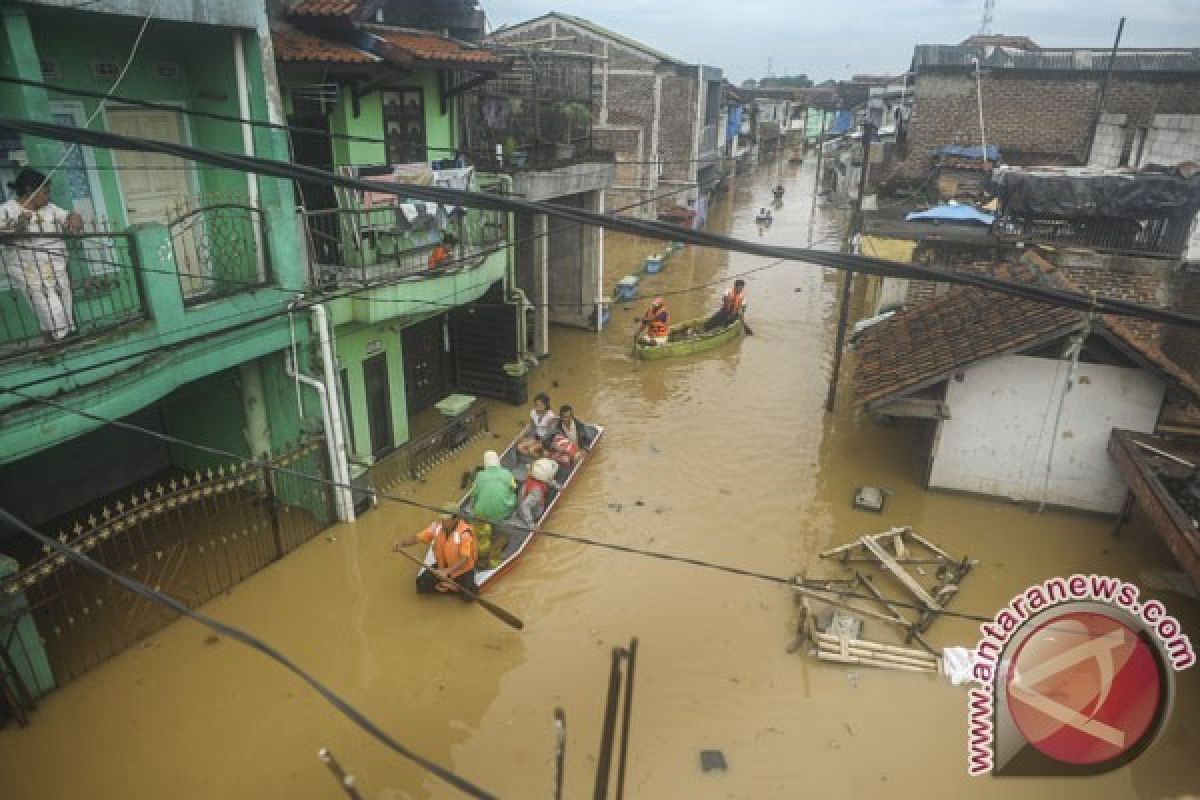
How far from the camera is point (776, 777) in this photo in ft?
24.4

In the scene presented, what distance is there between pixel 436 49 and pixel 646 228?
35.3 feet

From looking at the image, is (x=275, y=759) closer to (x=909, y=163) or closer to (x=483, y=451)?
(x=483, y=451)

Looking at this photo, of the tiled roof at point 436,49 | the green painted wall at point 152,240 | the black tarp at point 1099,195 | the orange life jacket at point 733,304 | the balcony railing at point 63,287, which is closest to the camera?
the green painted wall at point 152,240

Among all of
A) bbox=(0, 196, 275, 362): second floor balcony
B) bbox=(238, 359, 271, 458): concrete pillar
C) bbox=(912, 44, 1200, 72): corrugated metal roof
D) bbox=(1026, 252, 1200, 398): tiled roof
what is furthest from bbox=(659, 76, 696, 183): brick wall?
bbox=(0, 196, 275, 362): second floor balcony

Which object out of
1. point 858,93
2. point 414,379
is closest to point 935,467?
point 414,379

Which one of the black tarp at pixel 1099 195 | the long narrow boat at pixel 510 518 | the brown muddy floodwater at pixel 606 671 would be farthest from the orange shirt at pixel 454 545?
the black tarp at pixel 1099 195

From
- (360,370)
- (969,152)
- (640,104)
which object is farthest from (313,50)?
(640,104)

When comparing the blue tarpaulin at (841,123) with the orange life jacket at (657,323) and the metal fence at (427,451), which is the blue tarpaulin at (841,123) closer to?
the orange life jacket at (657,323)

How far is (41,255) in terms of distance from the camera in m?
7.17

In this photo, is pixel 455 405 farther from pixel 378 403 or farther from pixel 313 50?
pixel 313 50

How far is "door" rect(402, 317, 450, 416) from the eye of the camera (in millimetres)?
14703

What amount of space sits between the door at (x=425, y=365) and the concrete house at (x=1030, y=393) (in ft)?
27.6

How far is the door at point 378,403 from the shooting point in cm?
1252

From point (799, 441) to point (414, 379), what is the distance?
801 cm
